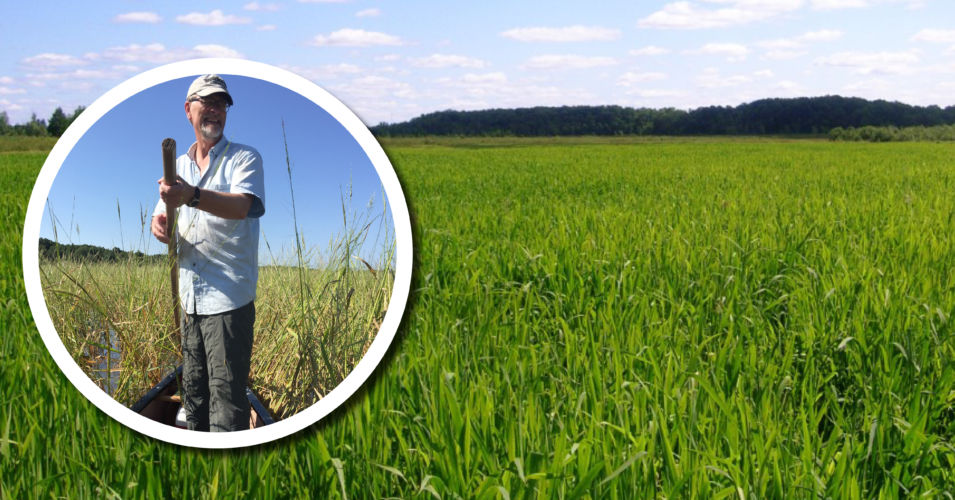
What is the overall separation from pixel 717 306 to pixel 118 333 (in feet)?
9.33

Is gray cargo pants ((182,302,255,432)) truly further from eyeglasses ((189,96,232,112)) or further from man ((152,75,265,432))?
eyeglasses ((189,96,232,112))

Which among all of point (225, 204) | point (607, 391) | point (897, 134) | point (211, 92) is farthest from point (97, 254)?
point (897, 134)

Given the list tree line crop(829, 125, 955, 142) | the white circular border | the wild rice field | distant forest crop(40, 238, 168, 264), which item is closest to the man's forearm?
distant forest crop(40, 238, 168, 264)

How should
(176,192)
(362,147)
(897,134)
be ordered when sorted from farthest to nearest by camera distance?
(897,134), (362,147), (176,192)

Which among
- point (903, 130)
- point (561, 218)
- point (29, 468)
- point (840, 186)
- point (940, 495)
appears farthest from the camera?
point (903, 130)

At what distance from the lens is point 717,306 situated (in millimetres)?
A: 3498

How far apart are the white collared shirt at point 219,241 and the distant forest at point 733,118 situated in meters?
81.8

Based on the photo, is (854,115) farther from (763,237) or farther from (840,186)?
(763,237)

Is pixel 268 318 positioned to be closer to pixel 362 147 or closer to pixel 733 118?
pixel 362 147

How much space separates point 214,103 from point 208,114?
25 millimetres

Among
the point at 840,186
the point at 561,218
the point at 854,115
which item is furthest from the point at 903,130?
the point at 561,218

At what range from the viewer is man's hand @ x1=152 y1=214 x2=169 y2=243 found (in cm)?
121

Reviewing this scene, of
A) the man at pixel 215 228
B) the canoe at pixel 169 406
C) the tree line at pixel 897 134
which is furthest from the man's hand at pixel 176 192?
the tree line at pixel 897 134

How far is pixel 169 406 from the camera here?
137 centimetres
